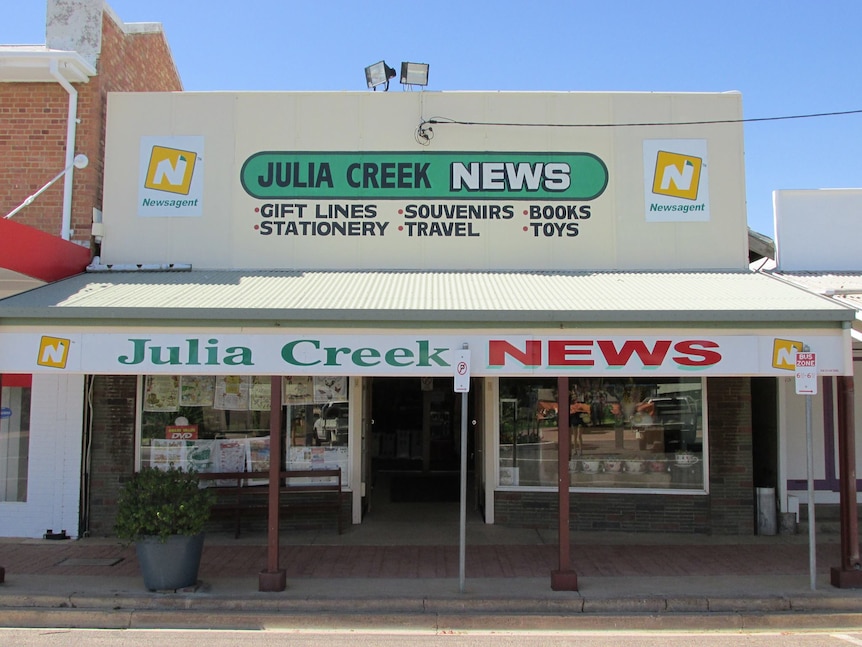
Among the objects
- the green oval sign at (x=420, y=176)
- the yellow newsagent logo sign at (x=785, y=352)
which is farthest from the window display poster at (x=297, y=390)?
the yellow newsagent logo sign at (x=785, y=352)

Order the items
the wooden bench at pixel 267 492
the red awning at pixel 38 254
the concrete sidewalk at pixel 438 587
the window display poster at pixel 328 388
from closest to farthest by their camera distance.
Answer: the concrete sidewalk at pixel 438 587
the red awning at pixel 38 254
the wooden bench at pixel 267 492
the window display poster at pixel 328 388

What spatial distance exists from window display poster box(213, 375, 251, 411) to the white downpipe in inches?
120

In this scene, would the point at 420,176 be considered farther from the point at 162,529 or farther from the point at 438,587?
the point at 162,529

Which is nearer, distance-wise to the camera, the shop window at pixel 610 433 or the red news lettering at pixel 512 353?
the red news lettering at pixel 512 353

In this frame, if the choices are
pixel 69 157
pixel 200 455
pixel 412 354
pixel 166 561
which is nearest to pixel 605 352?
pixel 412 354

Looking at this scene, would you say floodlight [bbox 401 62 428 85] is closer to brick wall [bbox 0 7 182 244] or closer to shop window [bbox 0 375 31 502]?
brick wall [bbox 0 7 182 244]

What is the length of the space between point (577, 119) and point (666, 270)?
260 cm

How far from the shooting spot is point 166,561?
7.38 metres

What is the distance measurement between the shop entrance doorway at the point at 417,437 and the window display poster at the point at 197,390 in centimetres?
387

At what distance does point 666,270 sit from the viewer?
10305 mm

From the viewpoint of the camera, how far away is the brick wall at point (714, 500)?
10.3 m

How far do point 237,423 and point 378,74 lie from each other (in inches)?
224

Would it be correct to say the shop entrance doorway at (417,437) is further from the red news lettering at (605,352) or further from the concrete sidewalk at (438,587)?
the red news lettering at (605,352)

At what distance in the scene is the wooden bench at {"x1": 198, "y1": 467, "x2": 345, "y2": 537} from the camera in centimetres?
1017
